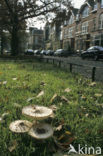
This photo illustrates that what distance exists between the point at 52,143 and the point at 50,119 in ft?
1.32

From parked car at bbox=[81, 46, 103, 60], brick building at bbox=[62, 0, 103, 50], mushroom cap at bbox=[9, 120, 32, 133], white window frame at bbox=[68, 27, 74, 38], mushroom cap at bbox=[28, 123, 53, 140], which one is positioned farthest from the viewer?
white window frame at bbox=[68, 27, 74, 38]

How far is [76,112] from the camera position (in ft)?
6.85

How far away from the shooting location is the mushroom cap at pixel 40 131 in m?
1.21

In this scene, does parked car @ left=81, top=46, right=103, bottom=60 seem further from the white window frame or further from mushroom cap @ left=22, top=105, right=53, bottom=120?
the white window frame

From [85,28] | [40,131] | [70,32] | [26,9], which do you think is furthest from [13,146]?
[70,32]

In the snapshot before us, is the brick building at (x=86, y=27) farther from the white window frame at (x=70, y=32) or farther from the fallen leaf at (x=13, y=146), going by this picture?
the fallen leaf at (x=13, y=146)

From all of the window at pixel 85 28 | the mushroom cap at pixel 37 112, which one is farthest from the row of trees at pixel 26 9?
the mushroom cap at pixel 37 112

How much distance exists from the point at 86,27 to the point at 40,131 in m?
36.4

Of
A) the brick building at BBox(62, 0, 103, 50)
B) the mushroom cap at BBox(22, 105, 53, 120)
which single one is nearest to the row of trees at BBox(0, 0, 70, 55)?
the brick building at BBox(62, 0, 103, 50)

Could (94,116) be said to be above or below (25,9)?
below

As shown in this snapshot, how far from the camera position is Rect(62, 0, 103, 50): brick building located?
2992 cm

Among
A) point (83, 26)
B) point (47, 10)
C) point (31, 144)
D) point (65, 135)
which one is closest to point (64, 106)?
point (65, 135)

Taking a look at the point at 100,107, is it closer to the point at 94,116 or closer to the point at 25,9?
the point at 94,116

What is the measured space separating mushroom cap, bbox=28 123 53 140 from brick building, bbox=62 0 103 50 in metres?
26.9
